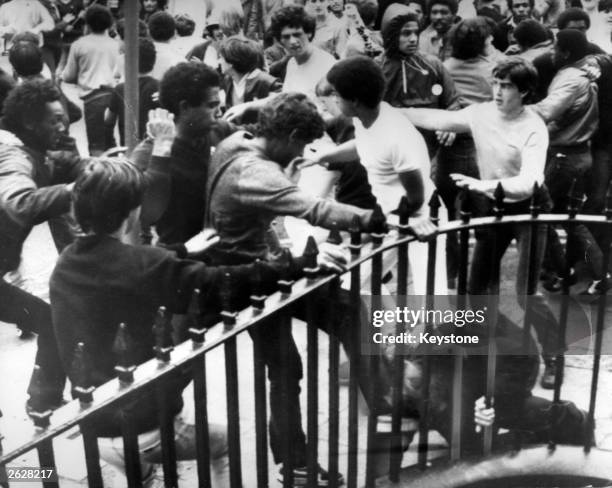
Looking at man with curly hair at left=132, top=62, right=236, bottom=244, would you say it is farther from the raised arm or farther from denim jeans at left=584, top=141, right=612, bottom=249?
denim jeans at left=584, top=141, right=612, bottom=249

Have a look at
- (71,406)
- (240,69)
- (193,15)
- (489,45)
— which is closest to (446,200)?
(489,45)

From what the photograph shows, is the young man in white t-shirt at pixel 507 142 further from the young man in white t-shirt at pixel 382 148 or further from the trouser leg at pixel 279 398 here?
the trouser leg at pixel 279 398

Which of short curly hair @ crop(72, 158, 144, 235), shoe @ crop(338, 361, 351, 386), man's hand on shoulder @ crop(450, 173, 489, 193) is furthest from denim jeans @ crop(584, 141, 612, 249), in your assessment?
short curly hair @ crop(72, 158, 144, 235)

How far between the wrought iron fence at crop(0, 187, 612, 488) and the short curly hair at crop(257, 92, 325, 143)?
0.46 meters

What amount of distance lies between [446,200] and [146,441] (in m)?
1.50

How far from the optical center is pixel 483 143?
3305 millimetres

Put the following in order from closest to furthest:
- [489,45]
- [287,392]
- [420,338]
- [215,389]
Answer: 1. [287,392]
2. [420,338]
3. [489,45]
4. [215,389]

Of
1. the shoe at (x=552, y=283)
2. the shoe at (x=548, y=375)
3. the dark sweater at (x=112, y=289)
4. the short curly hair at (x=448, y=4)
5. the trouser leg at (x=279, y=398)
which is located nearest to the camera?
the dark sweater at (x=112, y=289)

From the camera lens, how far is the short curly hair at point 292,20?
9.52 feet

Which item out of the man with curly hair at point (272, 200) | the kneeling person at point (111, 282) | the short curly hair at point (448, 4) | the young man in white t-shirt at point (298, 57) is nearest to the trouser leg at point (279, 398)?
the man with curly hair at point (272, 200)

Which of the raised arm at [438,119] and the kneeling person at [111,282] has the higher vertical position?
the raised arm at [438,119]

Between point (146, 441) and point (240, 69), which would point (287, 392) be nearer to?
point (146, 441)

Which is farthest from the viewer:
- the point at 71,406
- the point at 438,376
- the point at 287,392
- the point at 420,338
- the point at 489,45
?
the point at 489,45

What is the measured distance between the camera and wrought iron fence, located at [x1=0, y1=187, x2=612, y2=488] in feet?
5.34
